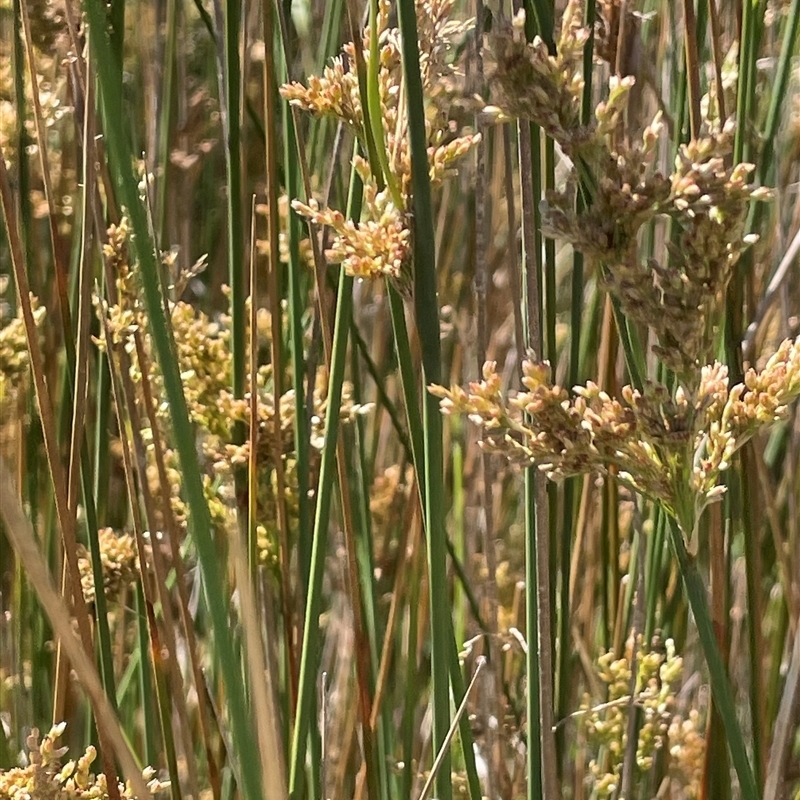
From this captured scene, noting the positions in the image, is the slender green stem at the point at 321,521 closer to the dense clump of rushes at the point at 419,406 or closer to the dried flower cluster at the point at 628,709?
the dense clump of rushes at the point at 419,406

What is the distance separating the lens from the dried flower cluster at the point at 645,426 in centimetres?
39

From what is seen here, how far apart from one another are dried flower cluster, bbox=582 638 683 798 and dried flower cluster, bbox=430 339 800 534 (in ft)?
1.16

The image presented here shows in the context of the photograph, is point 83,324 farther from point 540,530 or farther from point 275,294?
point 540,530

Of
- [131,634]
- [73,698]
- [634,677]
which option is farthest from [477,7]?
[131,634]

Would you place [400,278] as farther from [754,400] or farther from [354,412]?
[354,412]

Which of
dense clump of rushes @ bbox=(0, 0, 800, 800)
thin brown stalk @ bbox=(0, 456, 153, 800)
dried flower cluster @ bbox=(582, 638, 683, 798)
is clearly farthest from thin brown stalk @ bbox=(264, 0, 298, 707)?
thin brown stalk @ bbox=(0, 456, 153, 800)

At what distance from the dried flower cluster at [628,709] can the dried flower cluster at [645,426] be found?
0.35 meters

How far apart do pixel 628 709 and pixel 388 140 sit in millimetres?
484

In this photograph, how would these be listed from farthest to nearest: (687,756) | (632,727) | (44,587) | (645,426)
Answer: (687,756) → (632,727) → (645,426) → (44,587)

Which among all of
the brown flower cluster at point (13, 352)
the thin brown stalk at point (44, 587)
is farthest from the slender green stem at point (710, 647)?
the brown flower cluster at point (13, 352)

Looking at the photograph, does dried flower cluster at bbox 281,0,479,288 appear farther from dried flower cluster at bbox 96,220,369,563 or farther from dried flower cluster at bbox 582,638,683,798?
dried flower cluster at bbox 582,638,683,798

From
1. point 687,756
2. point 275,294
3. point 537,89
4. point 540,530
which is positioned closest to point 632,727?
point 687,756

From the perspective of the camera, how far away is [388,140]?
1.47ft

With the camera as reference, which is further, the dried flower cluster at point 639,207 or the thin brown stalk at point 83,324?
the thin brown stalk at point 83,324
